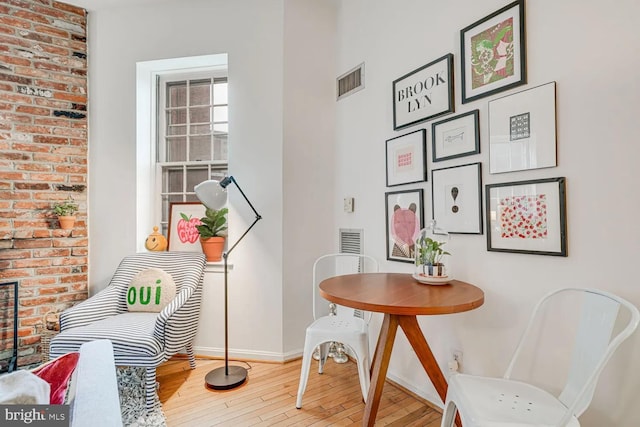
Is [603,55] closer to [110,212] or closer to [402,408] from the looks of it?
[402,408]

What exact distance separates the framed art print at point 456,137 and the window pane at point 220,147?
1.87 m

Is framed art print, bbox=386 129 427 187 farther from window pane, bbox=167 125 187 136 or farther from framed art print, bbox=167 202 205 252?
window pane, bbox=167 125 187 136

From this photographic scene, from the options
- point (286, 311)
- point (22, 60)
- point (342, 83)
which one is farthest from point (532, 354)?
point (22, 60)

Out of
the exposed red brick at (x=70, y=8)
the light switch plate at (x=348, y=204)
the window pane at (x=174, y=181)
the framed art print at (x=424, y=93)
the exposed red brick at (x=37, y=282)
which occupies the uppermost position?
the exposed red brick at (x=70, y=8)

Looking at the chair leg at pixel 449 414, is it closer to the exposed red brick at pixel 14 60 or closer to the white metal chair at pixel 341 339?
the white metal chair at pixel 341 339

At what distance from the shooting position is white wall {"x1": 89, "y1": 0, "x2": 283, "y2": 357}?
2.64 meters

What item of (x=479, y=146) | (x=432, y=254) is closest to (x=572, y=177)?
(x=479, y=146)

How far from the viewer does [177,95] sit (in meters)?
3.09

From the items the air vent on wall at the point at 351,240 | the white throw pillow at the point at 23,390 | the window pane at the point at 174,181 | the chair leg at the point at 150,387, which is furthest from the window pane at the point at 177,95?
the white throw pillow at the point at 23,390

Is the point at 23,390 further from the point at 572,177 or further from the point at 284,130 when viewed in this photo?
the point at 284,130

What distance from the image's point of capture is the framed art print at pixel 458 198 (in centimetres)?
175

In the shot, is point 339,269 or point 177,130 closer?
point 339,269

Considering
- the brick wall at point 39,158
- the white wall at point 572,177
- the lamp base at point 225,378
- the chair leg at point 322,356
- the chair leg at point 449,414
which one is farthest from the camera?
the brick wall at point 39,158

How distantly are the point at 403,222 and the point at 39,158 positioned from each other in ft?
9.60
